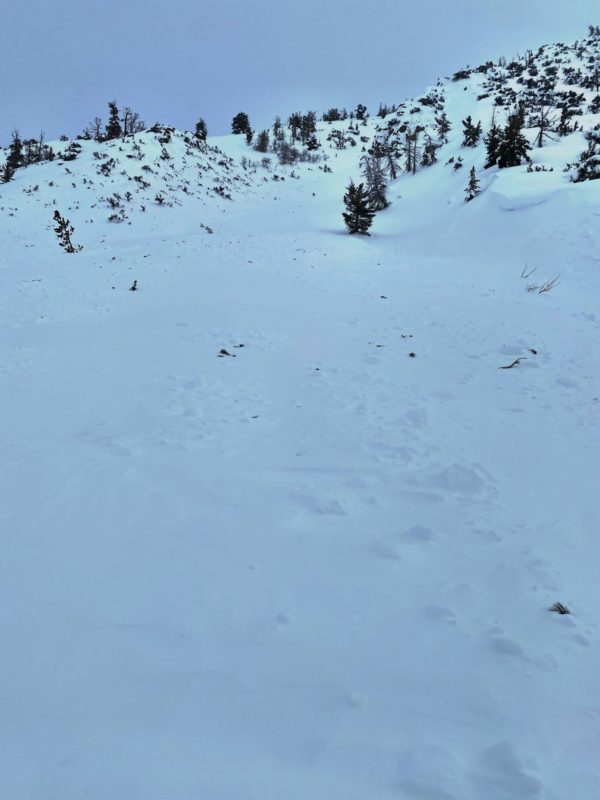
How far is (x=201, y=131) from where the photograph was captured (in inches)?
1854

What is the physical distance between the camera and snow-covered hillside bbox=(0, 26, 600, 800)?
2.26m

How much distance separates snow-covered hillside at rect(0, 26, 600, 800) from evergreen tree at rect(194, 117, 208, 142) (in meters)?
41.6

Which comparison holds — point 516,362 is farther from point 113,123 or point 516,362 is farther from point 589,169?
point 113,123

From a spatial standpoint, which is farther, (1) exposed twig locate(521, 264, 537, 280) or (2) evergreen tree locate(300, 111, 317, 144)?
(2) evergreen tree locate(300, 111, 317, 144)

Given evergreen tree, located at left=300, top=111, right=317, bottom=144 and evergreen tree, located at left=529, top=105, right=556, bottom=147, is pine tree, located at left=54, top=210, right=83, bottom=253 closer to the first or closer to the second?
evergreen tree, located at left=529, top=105, right=556, bottom=147

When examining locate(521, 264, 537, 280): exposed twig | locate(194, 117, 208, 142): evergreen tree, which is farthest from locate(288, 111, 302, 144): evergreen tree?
locate(521, 264, 537, 280): exposed twig

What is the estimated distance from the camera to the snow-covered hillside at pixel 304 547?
7.43 ft

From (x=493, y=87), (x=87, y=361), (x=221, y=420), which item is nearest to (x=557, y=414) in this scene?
(x=221, y=420)

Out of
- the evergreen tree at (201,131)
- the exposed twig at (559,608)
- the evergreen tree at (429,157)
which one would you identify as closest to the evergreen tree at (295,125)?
the evergreen tree at (201,131)

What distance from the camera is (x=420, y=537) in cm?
390

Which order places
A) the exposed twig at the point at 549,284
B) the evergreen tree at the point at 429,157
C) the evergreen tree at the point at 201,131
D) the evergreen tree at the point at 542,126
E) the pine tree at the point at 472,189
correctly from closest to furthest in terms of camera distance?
Result: the exposed twig at the point at 549,284, the pine tree at the point at 472,189, the evergreen tree at the point at 542,126, the evergreen tree at the point at 429,157, the evergreen tree at the point at 201,131

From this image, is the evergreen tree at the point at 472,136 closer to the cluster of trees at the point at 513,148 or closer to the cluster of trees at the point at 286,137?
the cluster of trees at the point at 513,148

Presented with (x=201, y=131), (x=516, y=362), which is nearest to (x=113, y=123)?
(x=201, y=131)

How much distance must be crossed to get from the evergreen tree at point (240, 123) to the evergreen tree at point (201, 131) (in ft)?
28.2
